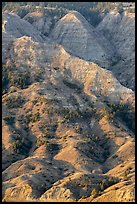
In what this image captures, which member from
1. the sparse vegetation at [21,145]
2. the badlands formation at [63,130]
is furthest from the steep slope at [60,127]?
the sparse vegetation at [21,145]

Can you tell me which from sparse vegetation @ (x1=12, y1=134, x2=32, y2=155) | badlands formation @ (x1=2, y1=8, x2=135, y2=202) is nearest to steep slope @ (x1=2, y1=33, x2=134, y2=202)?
badlands formation @ (x1=2, y1=8, x2=135, y2=202)

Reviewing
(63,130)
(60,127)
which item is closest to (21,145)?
(63,130)

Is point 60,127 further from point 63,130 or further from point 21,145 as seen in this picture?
point 21,145

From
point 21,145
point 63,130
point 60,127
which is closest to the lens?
point 21,145

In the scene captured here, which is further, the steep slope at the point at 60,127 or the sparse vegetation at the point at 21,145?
the sparse vegetation at the point at 21,145

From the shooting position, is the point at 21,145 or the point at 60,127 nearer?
the point at 21,145

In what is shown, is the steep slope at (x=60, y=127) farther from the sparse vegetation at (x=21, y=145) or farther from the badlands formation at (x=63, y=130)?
the sparse vegetation at (x=21, y=145)

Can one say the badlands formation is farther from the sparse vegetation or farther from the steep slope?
the sparse vegetation

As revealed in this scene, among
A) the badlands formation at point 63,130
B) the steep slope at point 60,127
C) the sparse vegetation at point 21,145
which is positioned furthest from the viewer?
the sparse vegetation at point 21,145
